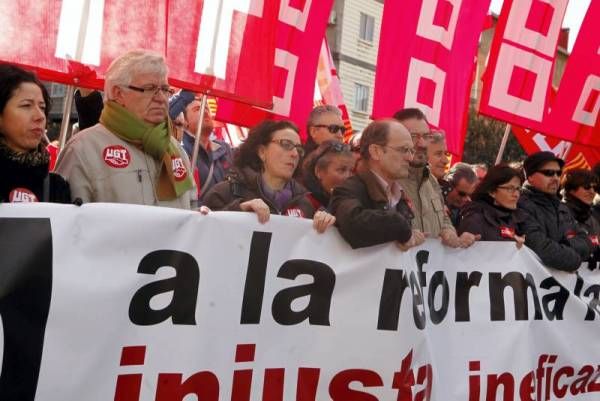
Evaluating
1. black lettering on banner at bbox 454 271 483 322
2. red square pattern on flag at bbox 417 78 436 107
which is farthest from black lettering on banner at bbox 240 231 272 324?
red square pattern on flag at bbox 417 78 436 107

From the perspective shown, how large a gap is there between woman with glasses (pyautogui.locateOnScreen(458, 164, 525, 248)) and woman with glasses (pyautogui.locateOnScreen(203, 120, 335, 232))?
1160 mm

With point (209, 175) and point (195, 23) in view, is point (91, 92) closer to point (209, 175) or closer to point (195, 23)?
point (195, 23)

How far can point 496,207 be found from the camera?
5.73 metres

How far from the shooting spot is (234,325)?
389 centimetres

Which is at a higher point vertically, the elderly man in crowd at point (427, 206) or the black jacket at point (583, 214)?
the black jacket at point (583, 214)

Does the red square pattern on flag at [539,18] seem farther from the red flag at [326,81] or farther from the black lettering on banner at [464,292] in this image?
the black lettering on banner at [464,292]

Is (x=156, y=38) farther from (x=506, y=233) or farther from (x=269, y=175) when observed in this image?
(x=506, y=233)

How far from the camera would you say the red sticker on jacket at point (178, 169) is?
405cm

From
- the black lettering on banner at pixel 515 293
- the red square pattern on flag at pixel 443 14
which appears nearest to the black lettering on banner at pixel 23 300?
the black lettering on banner at pixel 515 293

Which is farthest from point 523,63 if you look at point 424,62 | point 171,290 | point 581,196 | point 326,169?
point 171,290

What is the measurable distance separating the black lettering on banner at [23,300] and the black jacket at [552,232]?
3158 millimetres

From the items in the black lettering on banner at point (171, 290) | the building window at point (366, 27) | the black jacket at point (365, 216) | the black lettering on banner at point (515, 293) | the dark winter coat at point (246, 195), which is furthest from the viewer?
the building window at point (366, 27)

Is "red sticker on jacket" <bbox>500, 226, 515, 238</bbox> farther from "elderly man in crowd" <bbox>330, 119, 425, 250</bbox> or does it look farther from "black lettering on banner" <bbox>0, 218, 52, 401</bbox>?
"black lettering on banner" <bbox>0, 218, 52, 401</bbox>

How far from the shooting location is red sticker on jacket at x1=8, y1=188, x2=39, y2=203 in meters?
3.46
